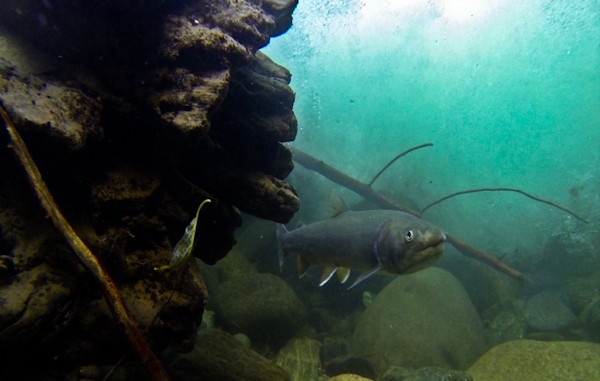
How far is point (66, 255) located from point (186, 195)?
1.02 m

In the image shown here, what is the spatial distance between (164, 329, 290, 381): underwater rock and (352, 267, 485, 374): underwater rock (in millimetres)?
3047

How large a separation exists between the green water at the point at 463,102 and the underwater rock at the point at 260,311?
19.8ft

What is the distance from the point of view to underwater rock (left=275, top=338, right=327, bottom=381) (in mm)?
4930

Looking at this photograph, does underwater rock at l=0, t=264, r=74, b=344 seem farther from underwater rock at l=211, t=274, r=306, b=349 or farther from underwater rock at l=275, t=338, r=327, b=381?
underwater rock at l=211, t=274, r=306, b=349

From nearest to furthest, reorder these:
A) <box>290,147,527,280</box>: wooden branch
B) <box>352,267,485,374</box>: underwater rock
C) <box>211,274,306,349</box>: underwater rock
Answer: <box>211,274,306,349</box>: underwater rock, <box>352,267,485,374</box>: underwater rock, <box>290,147,527,280</box>: wooden branch

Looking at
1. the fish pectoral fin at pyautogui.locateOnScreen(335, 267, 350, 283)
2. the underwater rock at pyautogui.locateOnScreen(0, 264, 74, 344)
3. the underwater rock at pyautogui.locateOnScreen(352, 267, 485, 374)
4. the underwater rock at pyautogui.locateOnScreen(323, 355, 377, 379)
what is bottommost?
the underwater rock at pyautogui.locateOnScreen(323, 355, 377, 379)

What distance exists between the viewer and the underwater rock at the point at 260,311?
18.7 feet

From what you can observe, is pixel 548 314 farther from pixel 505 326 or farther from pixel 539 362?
pixel 539 362

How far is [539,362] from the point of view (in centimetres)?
515

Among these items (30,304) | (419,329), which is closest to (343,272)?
(30,304)

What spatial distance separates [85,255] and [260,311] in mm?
4253

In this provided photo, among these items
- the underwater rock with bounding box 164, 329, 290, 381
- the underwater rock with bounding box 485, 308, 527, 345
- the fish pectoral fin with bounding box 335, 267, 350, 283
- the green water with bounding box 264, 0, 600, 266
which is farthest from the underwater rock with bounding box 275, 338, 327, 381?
the green water with bounding box 264, 0, 600, 266

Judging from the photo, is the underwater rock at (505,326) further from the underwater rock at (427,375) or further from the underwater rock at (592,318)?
the underwater rock at (427,375)

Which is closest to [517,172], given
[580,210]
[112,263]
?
[580,210]
